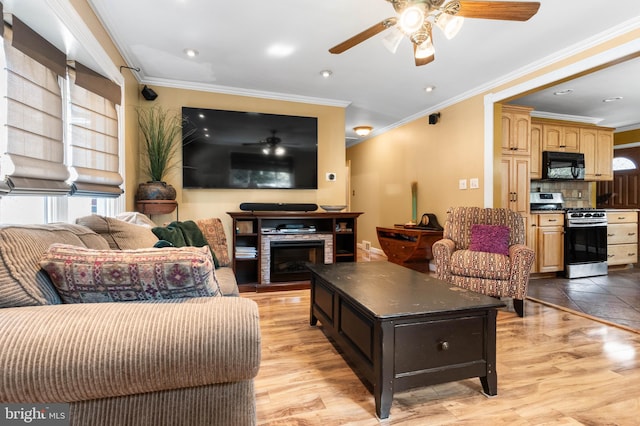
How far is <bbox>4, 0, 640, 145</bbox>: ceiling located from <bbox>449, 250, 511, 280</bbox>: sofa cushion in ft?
6.06

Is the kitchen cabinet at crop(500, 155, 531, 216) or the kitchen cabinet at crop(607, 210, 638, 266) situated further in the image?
the kitchen cabinet at crop(607, 210, 638, 266)

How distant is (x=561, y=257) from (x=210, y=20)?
4.82 metres

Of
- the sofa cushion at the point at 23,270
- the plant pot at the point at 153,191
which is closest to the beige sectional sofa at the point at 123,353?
the sofa cushion at the point at 23,270

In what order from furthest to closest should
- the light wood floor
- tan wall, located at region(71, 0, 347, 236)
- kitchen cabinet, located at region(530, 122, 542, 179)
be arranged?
1. kitchen cabinet, located at region(530, 122, 542, 179)
2. tan wall, located at region(71, 0, 347, 236)
3. the light wood floor

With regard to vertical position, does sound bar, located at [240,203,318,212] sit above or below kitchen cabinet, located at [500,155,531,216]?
below

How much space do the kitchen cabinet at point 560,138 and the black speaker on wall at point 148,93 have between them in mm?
5013

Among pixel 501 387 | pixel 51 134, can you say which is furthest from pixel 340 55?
pixel 501 387

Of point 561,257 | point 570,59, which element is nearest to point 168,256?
point 570,59

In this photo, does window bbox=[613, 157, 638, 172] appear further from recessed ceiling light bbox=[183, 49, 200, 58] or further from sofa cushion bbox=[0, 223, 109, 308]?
sofa cushion bbox=[0, 223, 109, 308]

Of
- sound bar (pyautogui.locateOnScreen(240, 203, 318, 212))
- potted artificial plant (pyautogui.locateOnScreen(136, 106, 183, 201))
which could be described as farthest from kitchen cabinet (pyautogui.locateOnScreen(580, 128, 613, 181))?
potted artificial plant (pyautogui.locateOnScreen(136, 106, 183, 201))

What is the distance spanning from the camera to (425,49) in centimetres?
210

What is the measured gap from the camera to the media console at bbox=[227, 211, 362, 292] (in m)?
3.62

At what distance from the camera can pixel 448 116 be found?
4402 millimetres

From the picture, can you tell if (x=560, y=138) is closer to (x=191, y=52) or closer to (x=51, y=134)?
(x=191, y=52)
